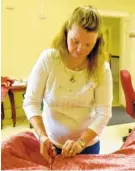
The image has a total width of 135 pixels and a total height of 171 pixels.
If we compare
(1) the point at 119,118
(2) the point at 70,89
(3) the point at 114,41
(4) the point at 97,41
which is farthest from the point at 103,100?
(3) the point at 114,41

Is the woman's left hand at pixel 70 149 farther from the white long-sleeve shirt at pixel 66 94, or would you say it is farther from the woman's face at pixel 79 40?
the woman's face at pixel 79 40

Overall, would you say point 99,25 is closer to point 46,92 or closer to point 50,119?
point 46,92

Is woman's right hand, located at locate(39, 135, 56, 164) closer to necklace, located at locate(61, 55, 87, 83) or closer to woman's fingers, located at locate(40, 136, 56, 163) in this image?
woman's fingers, located at locate(40, 136, 56, 163)

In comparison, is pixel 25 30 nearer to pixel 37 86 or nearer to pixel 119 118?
pixel 119 118

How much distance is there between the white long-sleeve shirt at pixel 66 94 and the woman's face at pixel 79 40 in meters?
0.11

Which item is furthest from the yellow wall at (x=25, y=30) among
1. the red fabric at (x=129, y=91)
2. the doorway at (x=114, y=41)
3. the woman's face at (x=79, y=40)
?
the woman's face at (x=79, y=40)

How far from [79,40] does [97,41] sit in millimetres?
146

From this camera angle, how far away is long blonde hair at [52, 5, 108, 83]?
0.95 metres

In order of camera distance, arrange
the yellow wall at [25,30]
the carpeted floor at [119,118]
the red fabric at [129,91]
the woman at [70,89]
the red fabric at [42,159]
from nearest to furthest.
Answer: the red fabric at [42,159] → the woman at [70,89] → the red fabric at [129,91] → the carpeted floor at [119,118] → the yellow wall at [25,30]

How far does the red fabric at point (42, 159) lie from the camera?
0.89 meters

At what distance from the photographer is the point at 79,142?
971mm

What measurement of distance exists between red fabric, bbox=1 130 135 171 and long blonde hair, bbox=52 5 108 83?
0.31 meters

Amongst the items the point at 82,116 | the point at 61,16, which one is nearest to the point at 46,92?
the point at 82,116

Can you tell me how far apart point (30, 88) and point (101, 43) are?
13.9 inches
